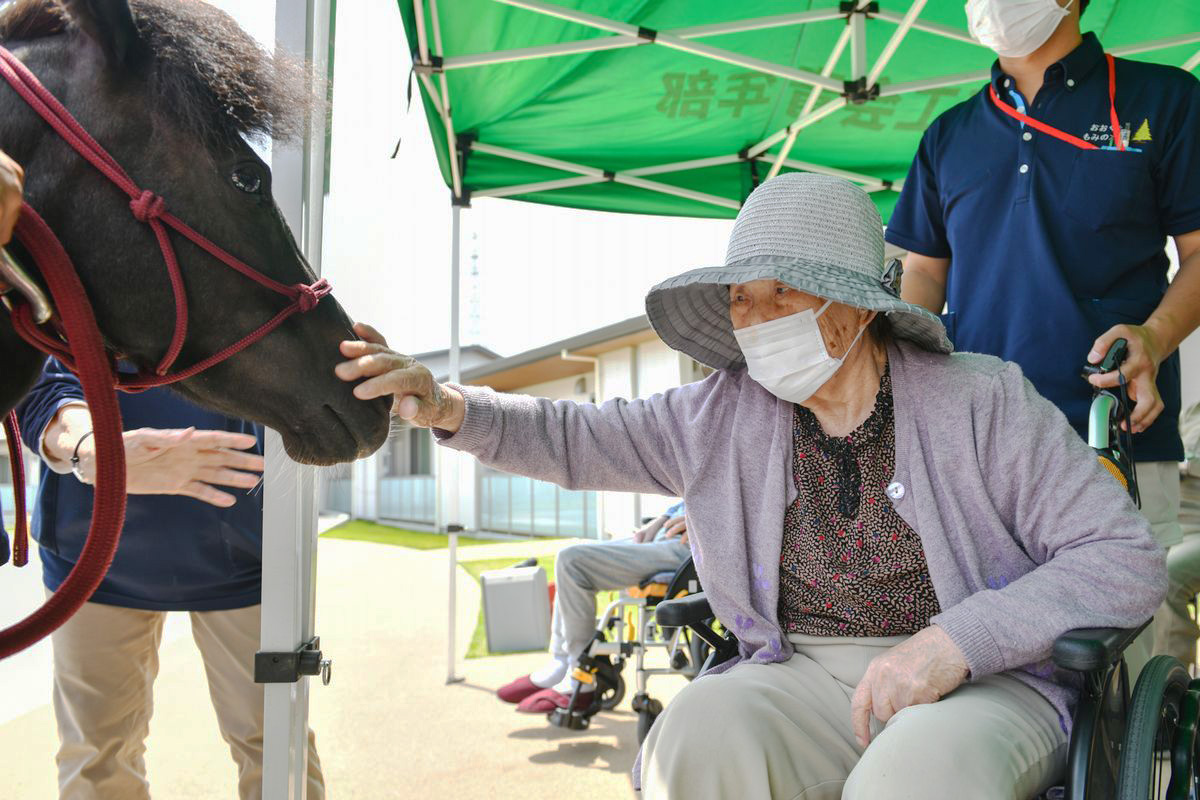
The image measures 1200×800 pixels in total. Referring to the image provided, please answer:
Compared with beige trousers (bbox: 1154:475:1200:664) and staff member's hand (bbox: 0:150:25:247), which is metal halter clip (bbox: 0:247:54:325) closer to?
staff member's hand (bbox: 0:150:25:247)

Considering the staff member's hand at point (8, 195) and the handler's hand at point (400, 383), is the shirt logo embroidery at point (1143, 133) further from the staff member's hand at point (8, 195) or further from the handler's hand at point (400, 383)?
the staff member's hand at point (8, 195)

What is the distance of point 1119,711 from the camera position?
127cm

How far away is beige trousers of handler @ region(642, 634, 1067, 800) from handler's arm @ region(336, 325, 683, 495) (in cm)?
45

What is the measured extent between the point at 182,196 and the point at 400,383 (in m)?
0.41

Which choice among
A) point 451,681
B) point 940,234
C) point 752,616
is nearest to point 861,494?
point 752,616

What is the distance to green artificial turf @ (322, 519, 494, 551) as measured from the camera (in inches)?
605

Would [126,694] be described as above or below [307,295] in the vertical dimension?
below

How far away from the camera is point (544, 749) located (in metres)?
3.71

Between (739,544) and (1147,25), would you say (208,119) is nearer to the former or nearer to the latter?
(739,544)

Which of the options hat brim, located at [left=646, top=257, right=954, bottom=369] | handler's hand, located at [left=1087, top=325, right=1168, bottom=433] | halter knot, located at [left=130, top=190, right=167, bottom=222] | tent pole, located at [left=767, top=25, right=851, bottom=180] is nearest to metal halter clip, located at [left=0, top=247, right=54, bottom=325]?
halter knot, located at [left=130, top=190, right=167, bottom=222]

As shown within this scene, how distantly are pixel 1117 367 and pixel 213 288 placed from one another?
1.56 metres

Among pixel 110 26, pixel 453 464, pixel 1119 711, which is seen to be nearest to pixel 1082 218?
pixel 1119 711

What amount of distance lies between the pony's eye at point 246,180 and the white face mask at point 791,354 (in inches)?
33.2

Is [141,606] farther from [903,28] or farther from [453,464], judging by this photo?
[903,28]
